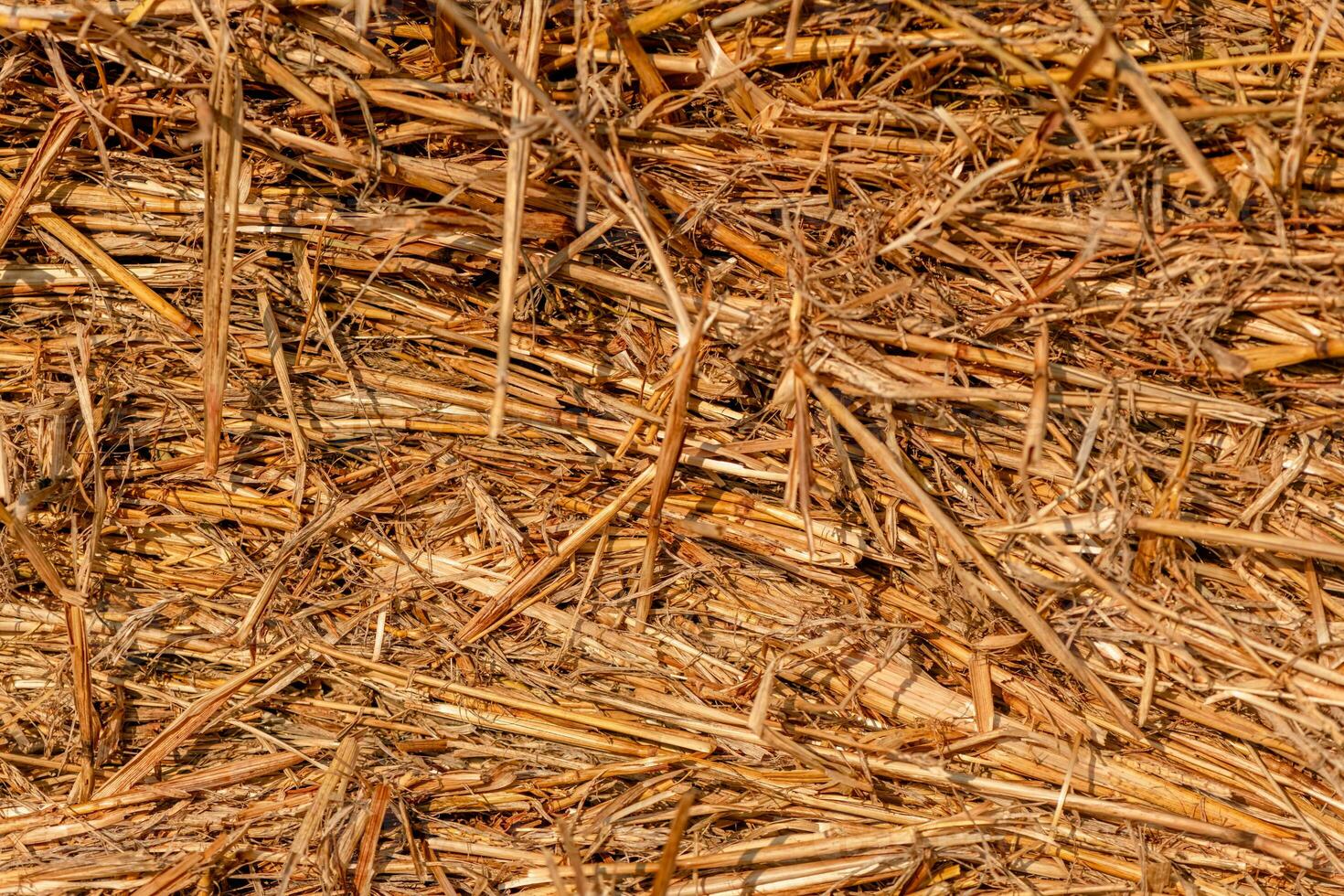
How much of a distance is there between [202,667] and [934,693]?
1.15 meters

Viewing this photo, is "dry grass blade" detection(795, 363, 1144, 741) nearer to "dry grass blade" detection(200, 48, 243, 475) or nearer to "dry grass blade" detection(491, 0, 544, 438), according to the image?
"dry grass blade" detection(491, 0, 544, 438)

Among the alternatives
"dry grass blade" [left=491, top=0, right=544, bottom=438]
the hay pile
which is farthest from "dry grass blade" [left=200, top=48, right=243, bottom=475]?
"dry grass blade" [left=491, top=0, right=544, bottom=438]

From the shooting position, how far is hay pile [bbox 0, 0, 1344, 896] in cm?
129

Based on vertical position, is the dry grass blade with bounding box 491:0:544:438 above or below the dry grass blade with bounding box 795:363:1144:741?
above

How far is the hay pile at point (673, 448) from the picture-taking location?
50.7 inches

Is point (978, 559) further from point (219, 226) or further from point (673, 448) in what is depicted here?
point (219, 226)

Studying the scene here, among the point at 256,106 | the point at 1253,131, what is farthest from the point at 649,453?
the point at 1253,131

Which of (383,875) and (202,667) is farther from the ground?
(202,667)

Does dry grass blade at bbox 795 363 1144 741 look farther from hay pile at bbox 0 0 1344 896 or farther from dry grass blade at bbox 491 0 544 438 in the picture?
dry grass blade at bbox 491 0 544 438

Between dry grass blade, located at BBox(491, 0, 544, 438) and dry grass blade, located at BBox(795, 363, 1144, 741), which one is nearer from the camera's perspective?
dry grass blade, located at BBox(491, 0, 544, 438)

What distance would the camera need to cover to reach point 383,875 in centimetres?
145

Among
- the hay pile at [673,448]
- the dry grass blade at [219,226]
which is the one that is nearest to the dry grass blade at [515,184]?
the hay pile at [673,448]

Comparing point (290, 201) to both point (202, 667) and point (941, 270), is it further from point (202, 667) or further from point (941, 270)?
point (941, 270)

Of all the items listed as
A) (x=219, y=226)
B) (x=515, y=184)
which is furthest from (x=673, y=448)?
(x=219, y=226)
